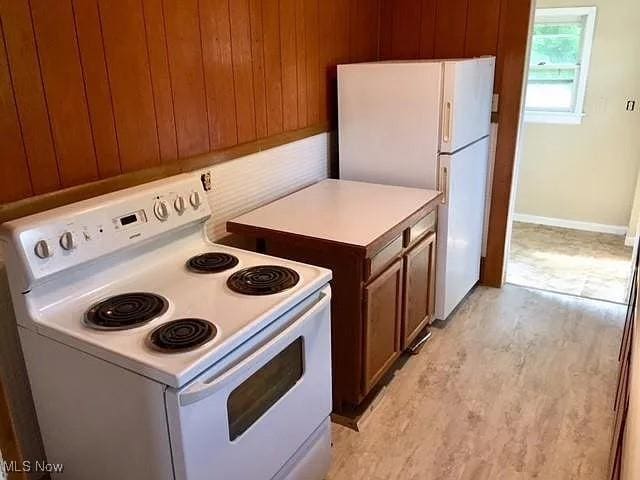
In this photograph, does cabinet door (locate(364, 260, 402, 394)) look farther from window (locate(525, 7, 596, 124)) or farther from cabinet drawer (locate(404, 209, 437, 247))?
window (locate(525, 7, 596, 124))

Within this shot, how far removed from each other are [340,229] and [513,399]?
1144mm

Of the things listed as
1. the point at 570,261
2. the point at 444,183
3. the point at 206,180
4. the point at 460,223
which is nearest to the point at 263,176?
the point at 206,180

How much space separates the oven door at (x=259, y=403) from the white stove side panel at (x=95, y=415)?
60 millimetres

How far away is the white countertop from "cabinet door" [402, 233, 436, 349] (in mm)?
222

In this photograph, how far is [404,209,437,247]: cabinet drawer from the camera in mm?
2402

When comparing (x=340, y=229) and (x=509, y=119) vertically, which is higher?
(x=509, y=119)

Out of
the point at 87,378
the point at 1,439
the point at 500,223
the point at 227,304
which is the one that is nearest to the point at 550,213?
the point at 500,223

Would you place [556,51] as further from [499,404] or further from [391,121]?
[499,404]

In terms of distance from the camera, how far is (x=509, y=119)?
10.5 feet

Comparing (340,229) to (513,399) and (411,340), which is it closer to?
(411,340)

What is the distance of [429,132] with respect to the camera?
2699 mm

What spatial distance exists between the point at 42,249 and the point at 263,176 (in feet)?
4.01

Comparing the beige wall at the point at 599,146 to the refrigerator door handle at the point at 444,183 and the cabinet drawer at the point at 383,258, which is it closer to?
the refrigerator door handle at the point at 444,183

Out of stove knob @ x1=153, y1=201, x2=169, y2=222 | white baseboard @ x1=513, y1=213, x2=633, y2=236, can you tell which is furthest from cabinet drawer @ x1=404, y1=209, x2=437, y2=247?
white baseboard @ x1=513, y1=213, x2=633, y2=236
